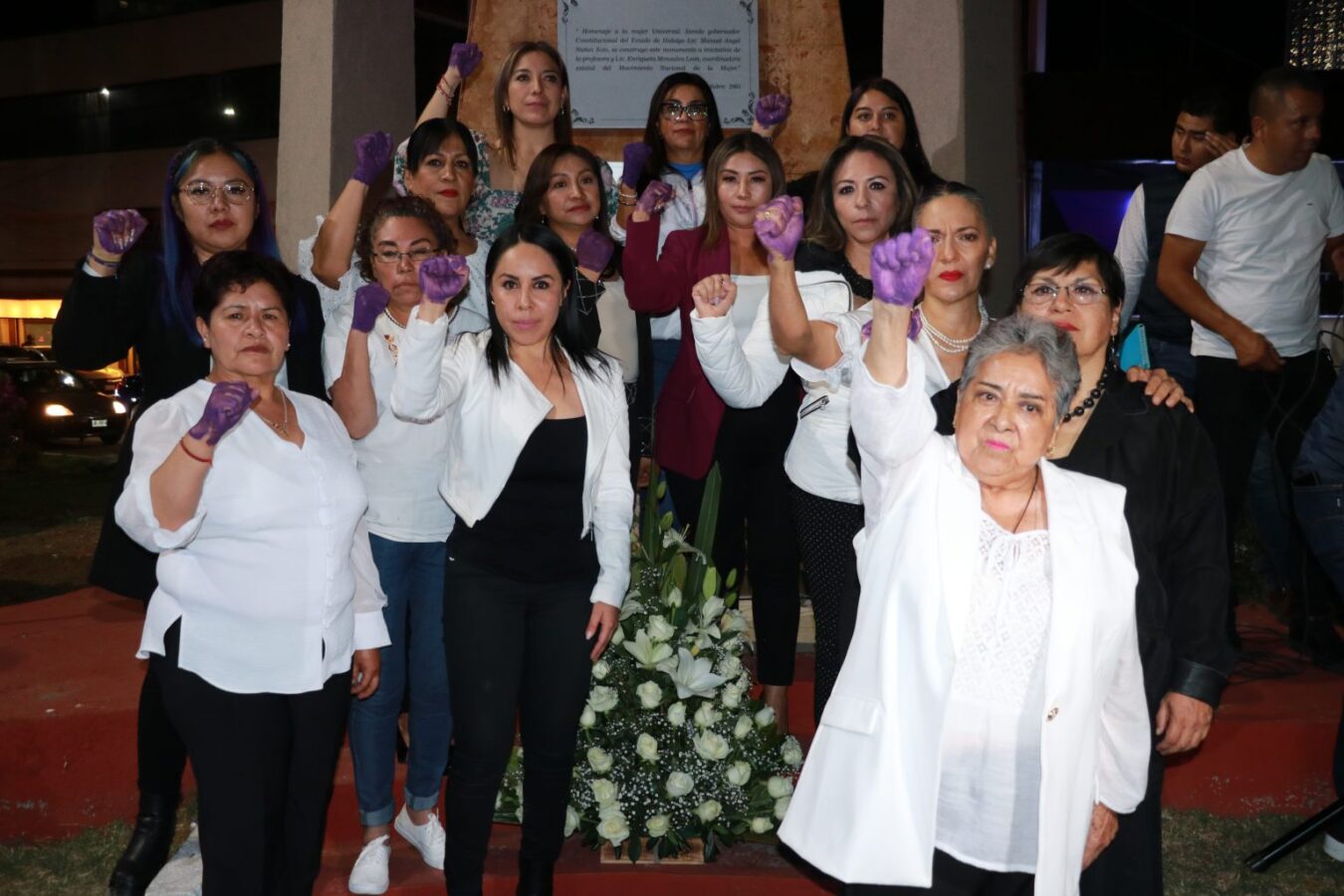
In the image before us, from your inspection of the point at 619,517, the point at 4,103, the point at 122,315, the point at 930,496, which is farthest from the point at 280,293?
the point at 4,103

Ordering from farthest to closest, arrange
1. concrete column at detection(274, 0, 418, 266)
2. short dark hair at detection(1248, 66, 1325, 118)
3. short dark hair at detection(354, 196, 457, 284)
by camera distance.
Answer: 1. concrete column at detection(274, 0, 418, 266)
2. short dark hair at detection(1248, 66, 1325, 118)
3. short dark hair at detection(354, 196, 457, 284)

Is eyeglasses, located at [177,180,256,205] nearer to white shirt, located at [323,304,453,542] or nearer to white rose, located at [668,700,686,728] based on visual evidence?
white shirt, located at [323,304,453,542]

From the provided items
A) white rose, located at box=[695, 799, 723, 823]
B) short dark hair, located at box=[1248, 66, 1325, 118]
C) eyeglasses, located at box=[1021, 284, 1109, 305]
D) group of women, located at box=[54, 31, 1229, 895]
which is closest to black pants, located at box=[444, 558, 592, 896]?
group of women, located at box=[54, 31, 1229, 895]

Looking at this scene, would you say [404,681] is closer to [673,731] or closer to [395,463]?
[395,463]

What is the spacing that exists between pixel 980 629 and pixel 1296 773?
2517 millimetres

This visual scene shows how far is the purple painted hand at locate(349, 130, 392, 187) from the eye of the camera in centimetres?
360

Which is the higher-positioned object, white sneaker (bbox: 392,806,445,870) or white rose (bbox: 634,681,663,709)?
white rose (bbox: 634,681,663,709)

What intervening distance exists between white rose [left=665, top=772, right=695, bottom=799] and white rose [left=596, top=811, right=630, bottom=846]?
156 millimetres

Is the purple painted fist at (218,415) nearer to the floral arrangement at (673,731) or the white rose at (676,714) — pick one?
the floral arrangement at (673,731)

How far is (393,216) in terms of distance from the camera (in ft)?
11.4

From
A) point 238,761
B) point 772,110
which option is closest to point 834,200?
point 772,110

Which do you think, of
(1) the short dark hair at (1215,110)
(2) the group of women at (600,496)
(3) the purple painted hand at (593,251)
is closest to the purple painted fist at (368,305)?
(2) the group of women at (600,496)

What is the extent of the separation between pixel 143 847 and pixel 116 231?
152cm

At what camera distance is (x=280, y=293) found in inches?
116
